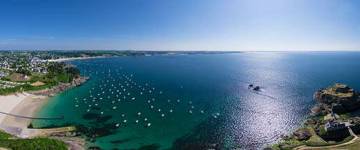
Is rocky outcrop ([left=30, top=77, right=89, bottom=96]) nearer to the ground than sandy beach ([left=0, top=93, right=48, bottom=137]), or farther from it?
farther from it

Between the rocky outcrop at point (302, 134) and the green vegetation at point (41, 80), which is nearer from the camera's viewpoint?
the rocky outcrop at point (302, 134)

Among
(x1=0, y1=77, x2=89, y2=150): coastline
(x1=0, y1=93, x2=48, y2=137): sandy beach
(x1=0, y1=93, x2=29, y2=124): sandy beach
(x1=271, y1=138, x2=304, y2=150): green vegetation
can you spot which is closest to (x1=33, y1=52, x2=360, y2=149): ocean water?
(x1=271, y1=138, x2=304, y2=150): green vegetation

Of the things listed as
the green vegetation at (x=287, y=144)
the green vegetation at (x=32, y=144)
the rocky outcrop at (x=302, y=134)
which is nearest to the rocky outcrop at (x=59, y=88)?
the green vegetation at (x=32, y=144)

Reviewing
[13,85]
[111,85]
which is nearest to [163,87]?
[111,85]

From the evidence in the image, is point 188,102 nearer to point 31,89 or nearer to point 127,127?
Result: point 127,127

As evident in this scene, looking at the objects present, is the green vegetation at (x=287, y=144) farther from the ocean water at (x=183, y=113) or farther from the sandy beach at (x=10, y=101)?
the sandy beach at (x=10, y=101)

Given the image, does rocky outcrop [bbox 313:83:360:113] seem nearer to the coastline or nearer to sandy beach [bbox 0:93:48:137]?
the coastline

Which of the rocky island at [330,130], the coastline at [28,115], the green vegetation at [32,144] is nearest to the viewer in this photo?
the green vegetation at [32,144]
